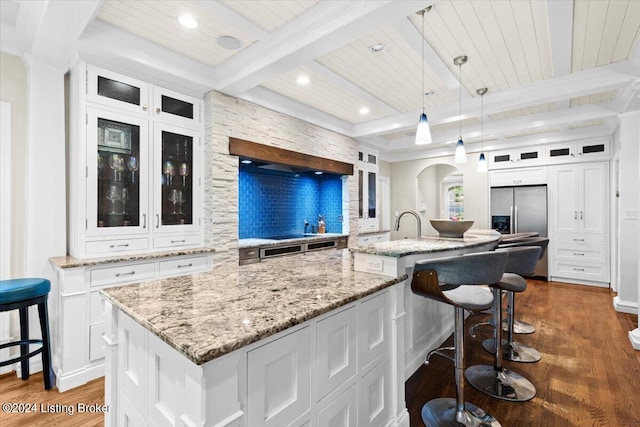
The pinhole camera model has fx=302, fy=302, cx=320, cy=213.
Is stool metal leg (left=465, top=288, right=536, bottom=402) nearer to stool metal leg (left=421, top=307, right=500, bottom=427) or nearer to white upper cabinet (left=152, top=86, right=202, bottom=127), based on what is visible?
stool metal leg (left=421, top=307, right=500, bottom=427)

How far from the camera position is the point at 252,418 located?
0.96m

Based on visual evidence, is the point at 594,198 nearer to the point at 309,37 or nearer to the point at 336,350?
the point at 309,37

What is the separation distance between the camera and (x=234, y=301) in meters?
1.20

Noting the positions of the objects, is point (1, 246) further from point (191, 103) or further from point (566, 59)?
point (566, 59)

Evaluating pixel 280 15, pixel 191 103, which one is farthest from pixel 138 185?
pixel 280 15

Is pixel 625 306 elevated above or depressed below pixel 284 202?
below

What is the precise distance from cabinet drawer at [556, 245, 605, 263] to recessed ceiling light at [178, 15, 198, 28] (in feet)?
21.3

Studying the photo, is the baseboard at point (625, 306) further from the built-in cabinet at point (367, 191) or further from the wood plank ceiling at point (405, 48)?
the built-in cabinet at point (367, 191)

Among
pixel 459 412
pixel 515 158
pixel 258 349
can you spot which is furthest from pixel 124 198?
pixel 515 158

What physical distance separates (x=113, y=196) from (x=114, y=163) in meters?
0.29

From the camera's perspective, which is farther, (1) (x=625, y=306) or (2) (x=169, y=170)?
(1) (x=625, y=306)

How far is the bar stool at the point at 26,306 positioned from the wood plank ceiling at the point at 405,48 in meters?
2.05

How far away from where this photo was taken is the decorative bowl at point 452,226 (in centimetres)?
264

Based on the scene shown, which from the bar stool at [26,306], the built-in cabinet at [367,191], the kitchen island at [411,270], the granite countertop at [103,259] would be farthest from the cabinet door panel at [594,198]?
the bar stool at [26,306]
